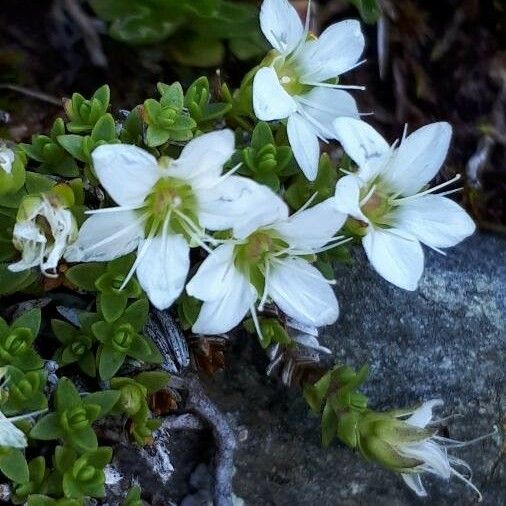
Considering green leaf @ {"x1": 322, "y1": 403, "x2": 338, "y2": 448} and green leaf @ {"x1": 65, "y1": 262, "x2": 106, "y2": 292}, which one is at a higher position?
green leaf @ {"x1": 65, "y1": 262, "x2": 106, "y2": 292}

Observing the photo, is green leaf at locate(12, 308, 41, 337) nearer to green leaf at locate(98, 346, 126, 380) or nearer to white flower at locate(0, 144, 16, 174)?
green leaf at locate(98, 346, 126, 380)

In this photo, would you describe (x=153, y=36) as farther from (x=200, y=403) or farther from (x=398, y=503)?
(x=398, y=503)

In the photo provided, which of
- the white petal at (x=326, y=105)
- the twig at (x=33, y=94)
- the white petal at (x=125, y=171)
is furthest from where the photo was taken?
the twig at (x=33, y=94)

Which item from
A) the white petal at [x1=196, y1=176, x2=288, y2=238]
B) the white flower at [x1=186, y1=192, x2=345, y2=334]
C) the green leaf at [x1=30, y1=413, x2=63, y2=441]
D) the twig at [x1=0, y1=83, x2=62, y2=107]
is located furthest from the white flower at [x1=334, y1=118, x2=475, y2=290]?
the twig at [x1=0, y1=83, x2=62, y2=107]

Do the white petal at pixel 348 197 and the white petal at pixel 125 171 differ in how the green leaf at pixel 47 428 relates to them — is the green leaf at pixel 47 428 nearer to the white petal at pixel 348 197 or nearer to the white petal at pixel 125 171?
the white petal at pixel 125 171

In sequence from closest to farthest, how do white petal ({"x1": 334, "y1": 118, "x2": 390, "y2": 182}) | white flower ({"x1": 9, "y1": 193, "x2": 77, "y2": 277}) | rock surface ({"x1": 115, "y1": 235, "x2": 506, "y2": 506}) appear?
white flower ({"x1": 9, "y1": 193, "x2": 77, "y2": 277})
white petal ({"x1": 334, "y1": 118, "x2": 390, "y2": 182})
rock surface ({"x1": 115, "y1": 235, "x2": 506, "y2": 506})

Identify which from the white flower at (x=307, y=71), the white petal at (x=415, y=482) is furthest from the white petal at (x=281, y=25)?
the white petal at (x=415, y=482)

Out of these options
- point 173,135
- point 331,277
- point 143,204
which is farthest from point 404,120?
point 143,204

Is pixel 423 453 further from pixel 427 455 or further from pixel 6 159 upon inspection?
pixel 6 159
